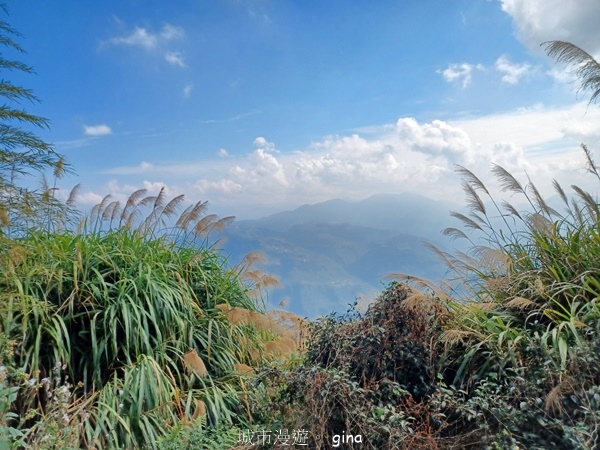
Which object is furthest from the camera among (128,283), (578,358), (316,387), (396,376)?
(128,283)

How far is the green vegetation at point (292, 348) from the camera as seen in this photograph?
2.20 metres

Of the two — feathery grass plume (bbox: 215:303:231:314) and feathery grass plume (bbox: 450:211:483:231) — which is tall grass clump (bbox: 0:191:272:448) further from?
feathery grass plume (bbox: 450:211:483:231)

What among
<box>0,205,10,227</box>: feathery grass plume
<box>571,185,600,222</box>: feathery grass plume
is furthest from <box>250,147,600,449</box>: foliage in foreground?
<box>0,205,10,227</box>: feathery grass plume

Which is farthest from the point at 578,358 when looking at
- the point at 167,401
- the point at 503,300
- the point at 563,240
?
the point at 167,401

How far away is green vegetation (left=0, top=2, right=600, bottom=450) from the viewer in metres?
2.20

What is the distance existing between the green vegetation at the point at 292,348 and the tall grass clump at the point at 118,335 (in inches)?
0.5

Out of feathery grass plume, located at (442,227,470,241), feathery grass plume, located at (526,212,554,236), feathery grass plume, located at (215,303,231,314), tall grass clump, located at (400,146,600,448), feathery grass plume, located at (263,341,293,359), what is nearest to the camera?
tall grass clump, located at (400,146,600,448)

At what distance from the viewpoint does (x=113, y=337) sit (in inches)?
112

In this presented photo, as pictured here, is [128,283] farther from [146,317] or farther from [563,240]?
[563,240]

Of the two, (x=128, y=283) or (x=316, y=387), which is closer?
(x=316, y=387)

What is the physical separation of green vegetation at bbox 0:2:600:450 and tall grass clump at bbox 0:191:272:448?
1 centimetres

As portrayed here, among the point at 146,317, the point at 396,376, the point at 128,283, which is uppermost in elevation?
the point at 128,283

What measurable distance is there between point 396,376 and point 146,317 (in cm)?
162

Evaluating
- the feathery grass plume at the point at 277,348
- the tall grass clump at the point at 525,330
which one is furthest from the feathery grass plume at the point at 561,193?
the feathery grass plume at the point at 277,348
